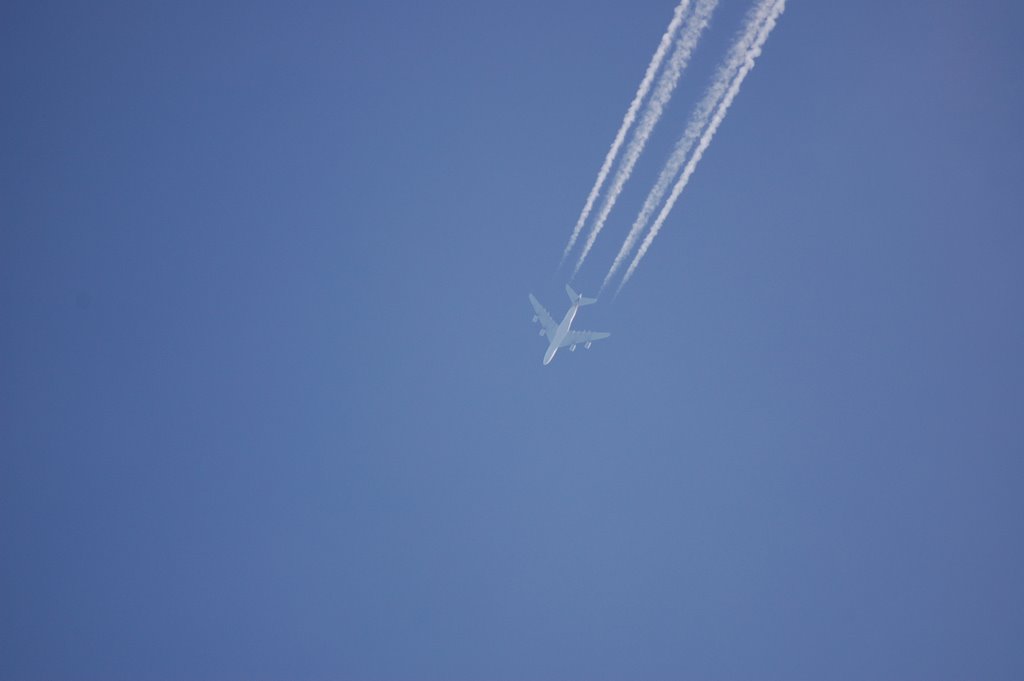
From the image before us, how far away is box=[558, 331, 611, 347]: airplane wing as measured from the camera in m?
37.0

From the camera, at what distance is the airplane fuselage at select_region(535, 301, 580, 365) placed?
3431 cm

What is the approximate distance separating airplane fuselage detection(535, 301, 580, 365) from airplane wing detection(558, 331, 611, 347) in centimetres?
98

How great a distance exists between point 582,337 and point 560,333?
273 centimetres

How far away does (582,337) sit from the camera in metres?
37.3

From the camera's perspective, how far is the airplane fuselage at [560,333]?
34.3 m

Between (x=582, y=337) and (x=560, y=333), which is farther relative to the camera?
(x=582, y=337)

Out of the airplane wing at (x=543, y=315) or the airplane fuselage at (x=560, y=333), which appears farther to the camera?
the airplane wing at (x=543, y=315)

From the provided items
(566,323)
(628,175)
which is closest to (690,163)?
(628,175)

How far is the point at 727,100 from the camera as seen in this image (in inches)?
905

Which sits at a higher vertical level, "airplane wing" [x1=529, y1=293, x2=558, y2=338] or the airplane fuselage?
"airplane wing" [x1=529, y1=293, x2=558, y2=338]

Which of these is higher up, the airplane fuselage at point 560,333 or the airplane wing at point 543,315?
the airplane wing at point 543,315

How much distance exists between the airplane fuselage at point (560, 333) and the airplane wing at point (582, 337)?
981 millimetres

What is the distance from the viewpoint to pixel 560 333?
3491cm

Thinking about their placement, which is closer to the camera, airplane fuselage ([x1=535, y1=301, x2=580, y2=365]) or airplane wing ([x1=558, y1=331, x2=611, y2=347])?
airplane fuselage ([x1=535, y1=301, x2=580, y2=365])
